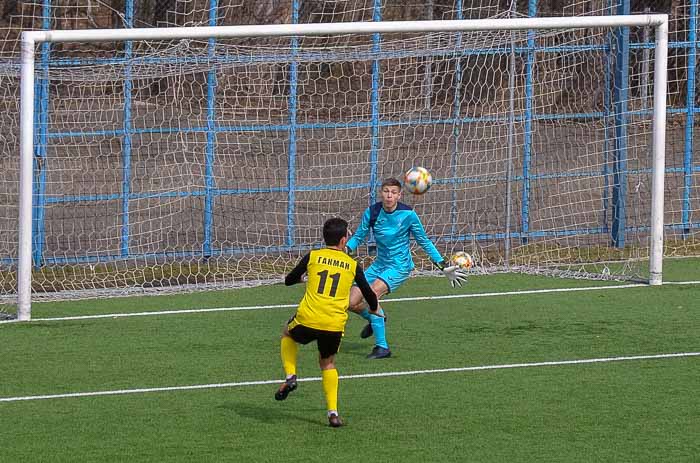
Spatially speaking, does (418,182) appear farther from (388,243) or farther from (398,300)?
(398,300)

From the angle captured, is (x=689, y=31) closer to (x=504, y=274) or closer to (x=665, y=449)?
(x=504, y=274)

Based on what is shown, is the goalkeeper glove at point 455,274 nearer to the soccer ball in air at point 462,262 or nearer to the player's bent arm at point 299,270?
the soccer ball in air at point 462,262

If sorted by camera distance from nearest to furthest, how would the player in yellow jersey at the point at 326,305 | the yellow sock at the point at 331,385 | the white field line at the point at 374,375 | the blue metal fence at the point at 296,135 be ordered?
the yellow sock at the point at 331,385 → the player in yellow jersey at the point at 326,305 → the white field line at the point at 374,375 → the blue metal fence at the point at 296,135

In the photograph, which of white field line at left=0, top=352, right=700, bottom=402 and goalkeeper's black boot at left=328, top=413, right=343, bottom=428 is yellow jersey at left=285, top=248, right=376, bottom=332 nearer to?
goalkeeper's black boot at left=328, top=413, right=343, bottom=428

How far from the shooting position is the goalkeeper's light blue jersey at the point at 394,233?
423 inches

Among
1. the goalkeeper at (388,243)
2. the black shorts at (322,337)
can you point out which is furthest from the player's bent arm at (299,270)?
the goalkeeper at (388,243)

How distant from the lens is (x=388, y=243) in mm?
10797

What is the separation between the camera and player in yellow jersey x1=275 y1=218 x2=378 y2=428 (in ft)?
27.1

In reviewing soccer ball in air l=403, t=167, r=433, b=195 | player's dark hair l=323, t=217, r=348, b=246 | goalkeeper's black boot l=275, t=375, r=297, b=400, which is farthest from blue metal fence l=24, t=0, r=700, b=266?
goalkeeper's black boot l=275, t=375, r=297, b=400

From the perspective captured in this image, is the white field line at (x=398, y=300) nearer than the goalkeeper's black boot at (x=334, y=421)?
No

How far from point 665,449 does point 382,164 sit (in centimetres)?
962

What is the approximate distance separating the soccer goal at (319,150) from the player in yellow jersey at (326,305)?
6.06 metres

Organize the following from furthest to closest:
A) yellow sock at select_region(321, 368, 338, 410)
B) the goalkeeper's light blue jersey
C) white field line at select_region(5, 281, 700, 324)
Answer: white field line at select_region(5, 281, 700, 324)
the goalkeeper's light blue jersey
yellow sock at select_region(321, 368, 338, 410)

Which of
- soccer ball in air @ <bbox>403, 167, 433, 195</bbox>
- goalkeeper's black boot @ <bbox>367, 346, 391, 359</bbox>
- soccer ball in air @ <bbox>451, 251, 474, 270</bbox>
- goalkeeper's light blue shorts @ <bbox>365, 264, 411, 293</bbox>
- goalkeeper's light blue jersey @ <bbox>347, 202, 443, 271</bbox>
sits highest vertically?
soccer ball in air @ <bbox>403, 167, 433, 195</bbox>
